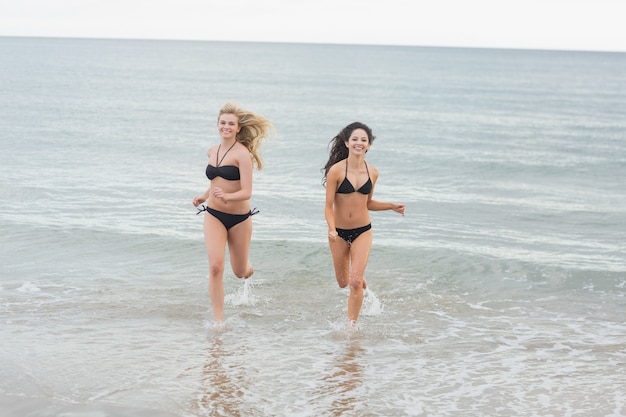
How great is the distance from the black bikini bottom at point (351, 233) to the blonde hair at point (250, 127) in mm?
1065

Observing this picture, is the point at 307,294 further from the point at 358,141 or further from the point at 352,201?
the point at 358,141

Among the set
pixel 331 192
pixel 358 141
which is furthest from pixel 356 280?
pixel 358 141

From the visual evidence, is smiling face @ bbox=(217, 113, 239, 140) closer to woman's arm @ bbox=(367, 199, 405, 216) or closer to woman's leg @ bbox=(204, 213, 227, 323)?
woman's leg @ bbox=(204, 213, 227, 323)

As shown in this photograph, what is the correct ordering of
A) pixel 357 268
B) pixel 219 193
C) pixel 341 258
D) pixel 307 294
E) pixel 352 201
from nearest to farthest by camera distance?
1. pixel 219 193
2. pixel 357 268
3. pixel 352 201
4. pixel 341 258
5. pixel 307 294

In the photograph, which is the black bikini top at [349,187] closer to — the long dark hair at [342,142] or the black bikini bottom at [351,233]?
the long dark hair at [342,142]

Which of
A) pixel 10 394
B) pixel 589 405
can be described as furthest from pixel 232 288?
pixel 589 405

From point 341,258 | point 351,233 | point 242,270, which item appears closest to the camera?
point 351,233

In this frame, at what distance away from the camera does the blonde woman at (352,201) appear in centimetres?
844

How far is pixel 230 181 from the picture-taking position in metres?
8.46

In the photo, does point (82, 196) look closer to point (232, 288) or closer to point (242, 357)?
point (232, 288)

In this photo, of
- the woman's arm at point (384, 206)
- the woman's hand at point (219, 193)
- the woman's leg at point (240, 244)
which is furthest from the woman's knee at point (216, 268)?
the woman's arm at point (384, 206)

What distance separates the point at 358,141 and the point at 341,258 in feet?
4.23

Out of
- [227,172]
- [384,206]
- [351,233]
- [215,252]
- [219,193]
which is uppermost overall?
[227,172]

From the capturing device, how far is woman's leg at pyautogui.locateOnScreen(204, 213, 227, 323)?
8.38 metres
